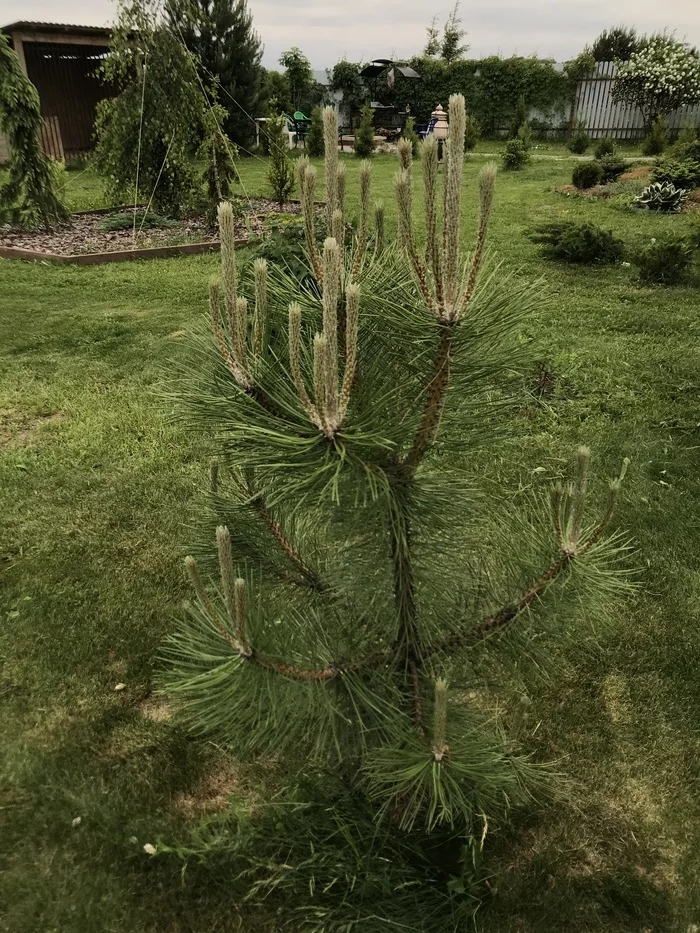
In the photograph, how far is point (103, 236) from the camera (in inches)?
442

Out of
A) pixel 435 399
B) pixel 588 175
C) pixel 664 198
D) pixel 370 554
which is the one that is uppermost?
pixel 588 175

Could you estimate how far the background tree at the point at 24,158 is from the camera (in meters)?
10.1

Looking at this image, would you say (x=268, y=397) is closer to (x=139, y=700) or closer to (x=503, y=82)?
(x=139, y=700)

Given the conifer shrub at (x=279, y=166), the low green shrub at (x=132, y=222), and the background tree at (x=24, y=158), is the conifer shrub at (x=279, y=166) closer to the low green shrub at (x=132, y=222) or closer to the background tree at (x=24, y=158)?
the low green shrub at (x=132, y=222)

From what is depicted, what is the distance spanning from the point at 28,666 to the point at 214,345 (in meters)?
2.24

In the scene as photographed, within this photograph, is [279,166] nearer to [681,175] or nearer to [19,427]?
[681,175]

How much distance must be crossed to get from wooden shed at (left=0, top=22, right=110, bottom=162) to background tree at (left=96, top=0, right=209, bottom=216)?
24.8ft

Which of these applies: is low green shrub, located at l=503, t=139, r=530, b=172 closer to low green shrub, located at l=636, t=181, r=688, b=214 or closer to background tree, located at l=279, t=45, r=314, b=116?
low green shrub, located at l=636, t=181, r=688, b=214

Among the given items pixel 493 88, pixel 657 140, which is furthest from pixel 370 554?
pixel 493 88

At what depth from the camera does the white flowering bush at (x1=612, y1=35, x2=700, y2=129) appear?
20.6m

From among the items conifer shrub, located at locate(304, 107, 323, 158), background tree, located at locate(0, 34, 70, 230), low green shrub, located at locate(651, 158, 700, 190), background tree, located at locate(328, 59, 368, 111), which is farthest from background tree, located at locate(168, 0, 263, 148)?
low green shrub, located at locate(651, 158, 700, 190)

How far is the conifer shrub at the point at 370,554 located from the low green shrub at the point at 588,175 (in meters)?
13.9

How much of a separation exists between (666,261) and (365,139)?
1361 centimetres

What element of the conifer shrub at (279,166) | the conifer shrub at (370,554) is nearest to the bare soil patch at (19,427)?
the conifer shrub at (370,554)
